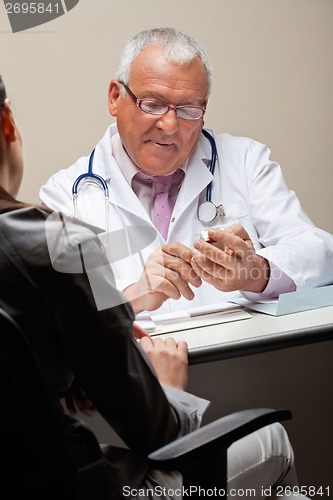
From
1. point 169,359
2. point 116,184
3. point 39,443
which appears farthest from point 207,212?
point 39,443

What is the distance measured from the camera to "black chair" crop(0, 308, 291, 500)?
0.73 metres

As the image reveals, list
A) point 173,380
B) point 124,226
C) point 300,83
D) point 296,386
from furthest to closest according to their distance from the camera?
1. point 300,83
2. point 124,226
3. point 296,386
4. point 173,380

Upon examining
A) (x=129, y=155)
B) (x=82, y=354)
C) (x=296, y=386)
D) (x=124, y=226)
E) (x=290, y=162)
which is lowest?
(x=296, y=386)

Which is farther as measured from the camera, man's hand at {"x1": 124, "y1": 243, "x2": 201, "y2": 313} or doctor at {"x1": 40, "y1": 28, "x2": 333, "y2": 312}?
doctor at {"x1": 40, "y1": 28, "x2": 333, "y2": 312}

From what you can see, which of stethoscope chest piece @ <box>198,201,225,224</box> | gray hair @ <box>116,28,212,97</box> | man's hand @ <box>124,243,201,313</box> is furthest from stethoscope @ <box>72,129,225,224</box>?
man's hand @ <box>124,243,201,313</box>

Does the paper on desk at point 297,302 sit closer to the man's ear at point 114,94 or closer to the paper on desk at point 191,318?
the paper on desk at point 191,318

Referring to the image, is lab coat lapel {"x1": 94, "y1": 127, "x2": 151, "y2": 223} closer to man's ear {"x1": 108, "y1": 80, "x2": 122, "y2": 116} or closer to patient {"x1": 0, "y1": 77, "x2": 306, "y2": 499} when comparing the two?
man's ear {"x1": 108, "y1": 80, "x2": 122, "y2": 116}

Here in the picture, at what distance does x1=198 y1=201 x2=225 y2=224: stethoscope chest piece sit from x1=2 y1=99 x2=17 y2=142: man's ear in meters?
1.21

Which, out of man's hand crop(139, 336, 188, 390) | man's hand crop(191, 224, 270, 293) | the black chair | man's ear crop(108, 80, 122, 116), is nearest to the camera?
the black chair

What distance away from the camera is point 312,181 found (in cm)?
295

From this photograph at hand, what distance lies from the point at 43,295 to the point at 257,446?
1.76ft

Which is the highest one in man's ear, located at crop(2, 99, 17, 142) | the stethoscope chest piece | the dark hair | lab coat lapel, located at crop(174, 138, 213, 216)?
the dark hair

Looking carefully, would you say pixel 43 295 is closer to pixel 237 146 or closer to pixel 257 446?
pixel 257 446

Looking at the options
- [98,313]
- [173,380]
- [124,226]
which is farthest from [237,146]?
[98,313]
